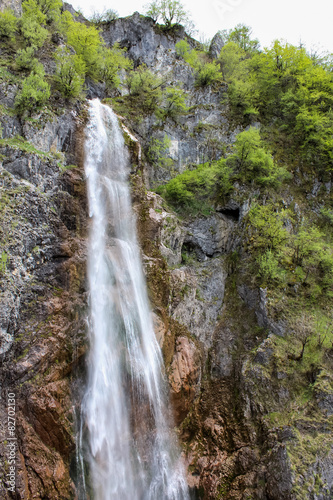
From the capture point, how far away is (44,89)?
14.4 metres

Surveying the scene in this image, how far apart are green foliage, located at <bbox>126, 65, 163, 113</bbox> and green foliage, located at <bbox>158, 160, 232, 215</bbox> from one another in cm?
670

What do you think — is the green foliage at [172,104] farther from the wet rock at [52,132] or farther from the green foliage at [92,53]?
the wet rock at [52,132]

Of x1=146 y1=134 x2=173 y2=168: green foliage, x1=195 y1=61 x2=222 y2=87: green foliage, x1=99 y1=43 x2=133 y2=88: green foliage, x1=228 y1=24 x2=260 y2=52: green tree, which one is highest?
x1=228 y1=24 x2=260 y2=52: green tree

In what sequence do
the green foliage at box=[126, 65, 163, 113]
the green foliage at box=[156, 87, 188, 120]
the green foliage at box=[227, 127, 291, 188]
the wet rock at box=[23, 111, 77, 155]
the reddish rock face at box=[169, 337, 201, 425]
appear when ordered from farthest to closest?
the green foliage at box=[156, 87, 188, 120], the green foliage at box=[126, 65, 163, 113], the green foliage at box=[227, 127, 291, 188], the wet rock at box=[23, 111, 77, 155], the reddish rock face at box=[169, 337, 201, 425]

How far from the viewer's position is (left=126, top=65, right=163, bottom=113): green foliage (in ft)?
70.8

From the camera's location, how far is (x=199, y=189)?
1880cm

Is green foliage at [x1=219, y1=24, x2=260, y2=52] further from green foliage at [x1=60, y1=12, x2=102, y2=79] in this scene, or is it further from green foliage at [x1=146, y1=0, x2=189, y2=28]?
green foliage at [x1=60, y1=12, x2=102, y2=79]

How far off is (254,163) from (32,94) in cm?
1258

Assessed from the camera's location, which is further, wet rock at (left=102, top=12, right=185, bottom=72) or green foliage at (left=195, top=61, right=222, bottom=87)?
wet rock at (left=102, top=12, right=185, bottom=72)

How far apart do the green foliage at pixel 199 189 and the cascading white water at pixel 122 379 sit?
17.9ft

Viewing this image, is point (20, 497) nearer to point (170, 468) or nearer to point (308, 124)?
point (170, 468)

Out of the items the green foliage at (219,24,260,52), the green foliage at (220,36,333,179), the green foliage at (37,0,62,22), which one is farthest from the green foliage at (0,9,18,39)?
the green foliage at (219,24,260,52)

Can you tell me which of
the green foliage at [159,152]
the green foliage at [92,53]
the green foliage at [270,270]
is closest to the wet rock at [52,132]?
the green foliage at [159,152]

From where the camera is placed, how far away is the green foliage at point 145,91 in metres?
21.6
